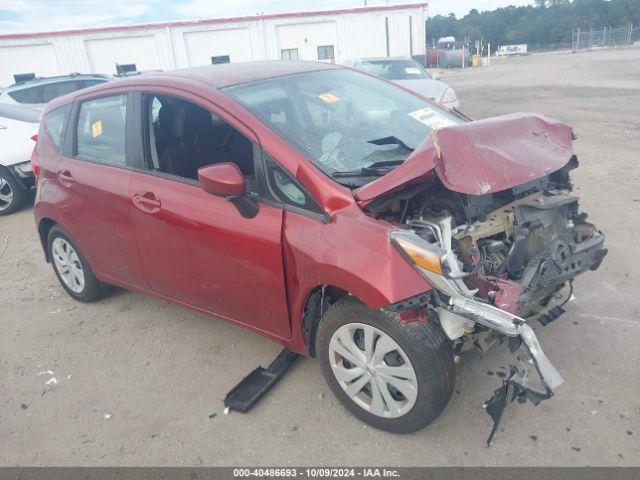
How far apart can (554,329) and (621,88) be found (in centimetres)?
1457

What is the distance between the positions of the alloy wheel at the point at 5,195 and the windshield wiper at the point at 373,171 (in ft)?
20.7

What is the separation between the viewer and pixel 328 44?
27.0 m

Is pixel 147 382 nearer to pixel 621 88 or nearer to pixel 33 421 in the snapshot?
pixel 33 421

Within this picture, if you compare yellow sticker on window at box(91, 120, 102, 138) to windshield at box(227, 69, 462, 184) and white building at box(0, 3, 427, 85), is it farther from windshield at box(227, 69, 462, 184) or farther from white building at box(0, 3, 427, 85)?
white building at box(0, 3, 427, 85)

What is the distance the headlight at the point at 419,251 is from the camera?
2221 millimetres

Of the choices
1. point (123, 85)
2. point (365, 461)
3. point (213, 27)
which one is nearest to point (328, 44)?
point (213, 27)

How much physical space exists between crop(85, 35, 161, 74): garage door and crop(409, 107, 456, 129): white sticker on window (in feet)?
80.6

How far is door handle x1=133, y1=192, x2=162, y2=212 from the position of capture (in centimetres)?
317

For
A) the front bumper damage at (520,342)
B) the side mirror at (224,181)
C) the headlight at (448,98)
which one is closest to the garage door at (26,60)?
the headlight at (448,98)

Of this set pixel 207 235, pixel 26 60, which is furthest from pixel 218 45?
pixel 207 235

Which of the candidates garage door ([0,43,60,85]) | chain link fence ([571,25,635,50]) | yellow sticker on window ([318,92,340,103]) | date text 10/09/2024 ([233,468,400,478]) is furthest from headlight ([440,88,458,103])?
chain link fence ([571,25,635,50])

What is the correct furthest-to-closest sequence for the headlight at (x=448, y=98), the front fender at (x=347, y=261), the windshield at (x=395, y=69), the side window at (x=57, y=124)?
1. the windshield at (x=395, y=69)
2. the headlight at (x=448, y=98)
3. the side window at (x=57, y=124)
4. the front fender at (x=347, y=261)

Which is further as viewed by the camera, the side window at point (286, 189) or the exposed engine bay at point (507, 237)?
the side window at point (286, 189)

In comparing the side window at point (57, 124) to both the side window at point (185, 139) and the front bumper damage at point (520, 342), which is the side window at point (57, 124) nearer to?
the side window at point (185, 139)
